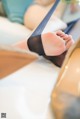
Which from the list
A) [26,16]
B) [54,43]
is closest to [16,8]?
[26,16]

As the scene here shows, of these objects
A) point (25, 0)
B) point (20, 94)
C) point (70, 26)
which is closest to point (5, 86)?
point (20, 94)

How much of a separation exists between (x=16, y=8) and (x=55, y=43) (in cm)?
51

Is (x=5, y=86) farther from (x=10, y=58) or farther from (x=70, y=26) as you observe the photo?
(x=70, y=26)

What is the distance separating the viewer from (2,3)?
1.28m

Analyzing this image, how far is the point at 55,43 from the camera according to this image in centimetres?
83

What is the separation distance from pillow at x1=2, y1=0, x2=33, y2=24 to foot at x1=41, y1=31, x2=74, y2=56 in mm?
439

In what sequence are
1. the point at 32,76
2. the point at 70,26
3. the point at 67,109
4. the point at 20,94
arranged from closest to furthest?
the point at 67,109
the point at 20,94
the point at 32,76
the point at 70,26

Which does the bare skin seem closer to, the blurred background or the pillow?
the blurred background

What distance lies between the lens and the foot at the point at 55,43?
83 cm

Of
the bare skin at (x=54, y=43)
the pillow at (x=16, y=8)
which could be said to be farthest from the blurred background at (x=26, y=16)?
the bare skin at (x=54, y=43)

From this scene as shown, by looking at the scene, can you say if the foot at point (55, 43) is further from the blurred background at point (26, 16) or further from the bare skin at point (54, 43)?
the blurred background at point (26, 16)

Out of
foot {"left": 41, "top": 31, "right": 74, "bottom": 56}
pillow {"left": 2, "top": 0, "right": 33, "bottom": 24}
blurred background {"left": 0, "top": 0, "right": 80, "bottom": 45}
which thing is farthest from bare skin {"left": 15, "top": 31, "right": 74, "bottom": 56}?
pillow {"left": 2, "top": 0, "right": 33, "bottom": 24}

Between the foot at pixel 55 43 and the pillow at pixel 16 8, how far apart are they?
44 centimetres

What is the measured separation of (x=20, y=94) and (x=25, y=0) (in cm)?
71
